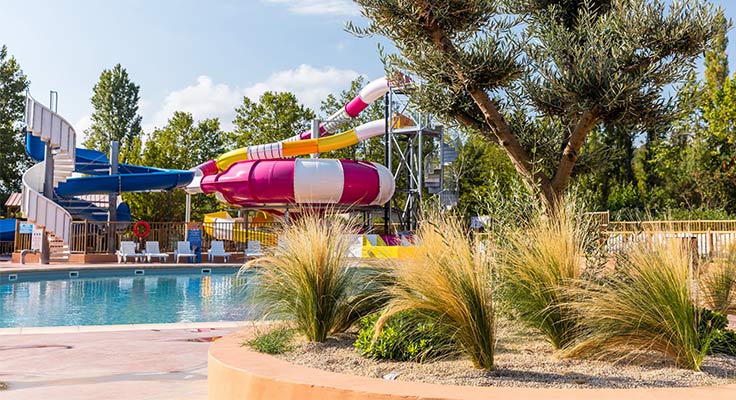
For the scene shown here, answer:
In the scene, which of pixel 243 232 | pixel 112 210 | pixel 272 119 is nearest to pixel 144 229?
pixel 112 210

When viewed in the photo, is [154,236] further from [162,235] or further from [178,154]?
[178,154]

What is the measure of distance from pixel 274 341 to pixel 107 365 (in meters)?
1.82

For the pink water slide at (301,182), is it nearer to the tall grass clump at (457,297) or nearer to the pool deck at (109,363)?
the pool deck at (109,363)

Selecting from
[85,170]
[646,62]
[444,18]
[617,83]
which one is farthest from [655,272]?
[85,170]

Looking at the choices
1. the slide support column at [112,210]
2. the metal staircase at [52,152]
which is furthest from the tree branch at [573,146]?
the slide support column at [112,210]

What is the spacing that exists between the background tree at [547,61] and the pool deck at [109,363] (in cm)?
336

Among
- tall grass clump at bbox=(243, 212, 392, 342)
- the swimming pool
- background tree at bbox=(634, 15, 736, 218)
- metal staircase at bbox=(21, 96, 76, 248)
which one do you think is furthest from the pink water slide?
tall grass clump at bbox=(243, 212, 392, 342)

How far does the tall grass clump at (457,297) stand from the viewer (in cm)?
353

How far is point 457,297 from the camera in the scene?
11.5ft

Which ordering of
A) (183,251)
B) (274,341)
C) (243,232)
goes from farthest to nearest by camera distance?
1. (243,232)
2. (183,251)
3. (274,341)

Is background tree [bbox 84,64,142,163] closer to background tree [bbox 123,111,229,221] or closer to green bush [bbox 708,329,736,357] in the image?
background tree [bbox 123,111,229,221]

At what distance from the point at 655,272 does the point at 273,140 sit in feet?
110

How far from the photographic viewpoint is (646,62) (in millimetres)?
5523

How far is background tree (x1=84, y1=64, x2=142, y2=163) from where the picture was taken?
164 feet
